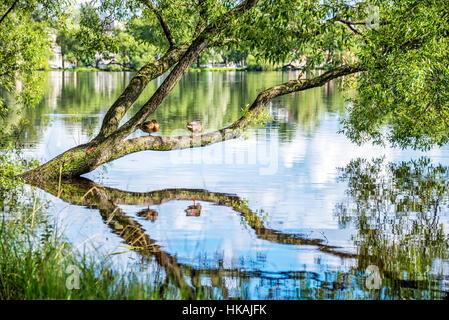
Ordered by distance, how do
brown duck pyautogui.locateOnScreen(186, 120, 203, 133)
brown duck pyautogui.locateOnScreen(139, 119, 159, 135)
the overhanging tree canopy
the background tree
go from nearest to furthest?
the overhanging tree canopy
the background tree
brown duck pyautogui.locateOnScreen(139, 119, 159, 135)
brown duck pyautogui.locateOnScreen(186, 120, 203, 133)

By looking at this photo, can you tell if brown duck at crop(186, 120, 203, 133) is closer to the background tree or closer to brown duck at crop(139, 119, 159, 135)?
brown duck at crop(139, 119, 159, 135)

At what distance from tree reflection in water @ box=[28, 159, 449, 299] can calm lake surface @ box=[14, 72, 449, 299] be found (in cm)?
3

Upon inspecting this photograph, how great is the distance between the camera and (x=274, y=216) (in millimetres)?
15961

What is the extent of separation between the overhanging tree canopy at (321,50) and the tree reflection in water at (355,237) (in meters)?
1.85

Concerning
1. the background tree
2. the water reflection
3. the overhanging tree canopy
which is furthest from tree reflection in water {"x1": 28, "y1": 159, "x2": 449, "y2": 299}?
the background tree

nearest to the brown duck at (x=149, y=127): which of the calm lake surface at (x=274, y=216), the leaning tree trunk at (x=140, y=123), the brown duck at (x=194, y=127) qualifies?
the leaning tree trunk at (x=140, y=123)

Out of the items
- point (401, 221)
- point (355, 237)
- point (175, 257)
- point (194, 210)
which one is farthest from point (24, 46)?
point (401, 221)

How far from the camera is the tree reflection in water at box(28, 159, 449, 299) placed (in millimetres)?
10117

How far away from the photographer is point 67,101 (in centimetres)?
5375

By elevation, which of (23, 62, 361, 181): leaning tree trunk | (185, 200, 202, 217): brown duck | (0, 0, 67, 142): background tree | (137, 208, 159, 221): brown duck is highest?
(0, 0, 67, 142): background tree

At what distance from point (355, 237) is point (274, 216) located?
109 inches
